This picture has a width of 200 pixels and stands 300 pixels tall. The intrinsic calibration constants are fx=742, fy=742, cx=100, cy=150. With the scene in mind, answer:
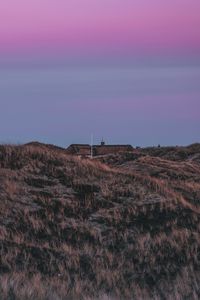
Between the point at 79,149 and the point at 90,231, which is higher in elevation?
the point at 79,149

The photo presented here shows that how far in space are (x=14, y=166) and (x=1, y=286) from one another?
30.6 feet

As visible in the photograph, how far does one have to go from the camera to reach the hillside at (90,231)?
13234 mm

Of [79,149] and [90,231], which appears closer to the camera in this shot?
[90,231]

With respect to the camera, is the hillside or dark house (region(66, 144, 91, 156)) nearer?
the hillside

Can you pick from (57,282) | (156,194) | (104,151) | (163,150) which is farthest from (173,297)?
(104,151)

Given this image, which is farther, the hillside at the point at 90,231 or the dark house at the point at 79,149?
the dark house at the point at 79,149

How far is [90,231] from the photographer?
16.7m

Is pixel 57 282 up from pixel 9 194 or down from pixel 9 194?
down

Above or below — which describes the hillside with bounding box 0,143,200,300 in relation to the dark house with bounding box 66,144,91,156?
below

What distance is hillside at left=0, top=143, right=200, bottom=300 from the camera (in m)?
13.2

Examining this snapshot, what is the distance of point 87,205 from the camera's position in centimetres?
1834

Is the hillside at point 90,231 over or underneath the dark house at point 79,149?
underneath

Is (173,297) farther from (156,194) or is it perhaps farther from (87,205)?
(156,194)

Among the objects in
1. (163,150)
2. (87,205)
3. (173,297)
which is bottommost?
(173,297)
